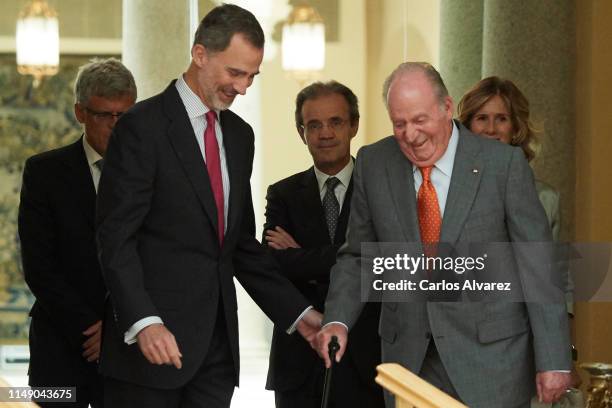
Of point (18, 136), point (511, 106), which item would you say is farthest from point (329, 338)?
point (18, 136)

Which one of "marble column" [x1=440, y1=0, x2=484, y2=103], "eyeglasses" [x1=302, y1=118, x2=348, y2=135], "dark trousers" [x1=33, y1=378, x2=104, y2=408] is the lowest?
"dark trousers" [x1=33, y1=378, x2=104, y2=408]

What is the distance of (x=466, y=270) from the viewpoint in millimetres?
4465

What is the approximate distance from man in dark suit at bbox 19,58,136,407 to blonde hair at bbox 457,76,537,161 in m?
1.42

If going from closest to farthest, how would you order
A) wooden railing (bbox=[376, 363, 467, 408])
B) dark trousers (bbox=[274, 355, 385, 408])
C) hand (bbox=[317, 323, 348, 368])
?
wooden railing (bbox=[376, 363, 467, 408])
hand (bbox=[317, 323, 348, 368])
dark trousers (bbox=[274, 355, 385, 408])

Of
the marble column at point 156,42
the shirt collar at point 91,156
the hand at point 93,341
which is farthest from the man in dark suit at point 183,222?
the marble column at point 156,42

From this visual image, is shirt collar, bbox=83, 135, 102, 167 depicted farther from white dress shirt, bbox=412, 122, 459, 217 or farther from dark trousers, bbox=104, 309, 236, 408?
white dress shirt, bbox=412, 122, 459, 217

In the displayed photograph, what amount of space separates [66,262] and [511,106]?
1.85 metres

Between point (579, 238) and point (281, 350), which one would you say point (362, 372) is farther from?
point (579, 238)

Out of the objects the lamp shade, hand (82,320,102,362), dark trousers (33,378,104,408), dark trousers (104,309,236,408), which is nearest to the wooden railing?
dark trousers (104,309,236,408)

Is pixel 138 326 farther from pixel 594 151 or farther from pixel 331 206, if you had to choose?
pixel 594 151

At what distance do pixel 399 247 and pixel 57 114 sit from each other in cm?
372

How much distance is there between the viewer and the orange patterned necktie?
14.8ft

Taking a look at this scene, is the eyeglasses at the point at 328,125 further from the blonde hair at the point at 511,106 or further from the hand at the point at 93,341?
the hand at the point at 93,341

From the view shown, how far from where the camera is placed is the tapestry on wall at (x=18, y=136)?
770cm
